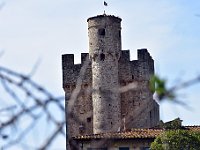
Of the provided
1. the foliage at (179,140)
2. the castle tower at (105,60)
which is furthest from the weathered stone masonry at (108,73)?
the foliage at (179,140)

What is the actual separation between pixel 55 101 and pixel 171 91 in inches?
15.5

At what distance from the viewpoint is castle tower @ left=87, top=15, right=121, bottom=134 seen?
121 feet

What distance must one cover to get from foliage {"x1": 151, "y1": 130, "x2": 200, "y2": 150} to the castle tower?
7.45 m

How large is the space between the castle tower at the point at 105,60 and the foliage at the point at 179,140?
293 inches

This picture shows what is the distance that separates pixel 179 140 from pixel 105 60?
977 centimetres

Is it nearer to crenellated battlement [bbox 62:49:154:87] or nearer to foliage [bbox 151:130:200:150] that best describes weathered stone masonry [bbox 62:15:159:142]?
crenellated battlement [bbox 62:49:154:87]

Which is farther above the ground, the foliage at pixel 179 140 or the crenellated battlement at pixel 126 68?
the crenellated battlement at pixel 126 68

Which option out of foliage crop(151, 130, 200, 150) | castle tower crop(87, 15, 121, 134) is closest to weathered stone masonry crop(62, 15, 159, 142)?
castle tower crop(87, 15, 121, 134)

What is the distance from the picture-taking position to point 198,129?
3269 cm

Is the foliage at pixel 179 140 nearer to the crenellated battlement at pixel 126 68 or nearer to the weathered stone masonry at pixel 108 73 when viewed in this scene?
the weathered stone masonry at pixel 108 73

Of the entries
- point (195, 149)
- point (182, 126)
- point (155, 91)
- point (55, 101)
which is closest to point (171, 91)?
point (155, 91)

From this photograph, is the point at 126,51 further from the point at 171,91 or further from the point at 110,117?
the point at 171,91

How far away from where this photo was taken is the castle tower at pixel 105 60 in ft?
121

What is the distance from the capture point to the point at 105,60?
38031 millimetres
